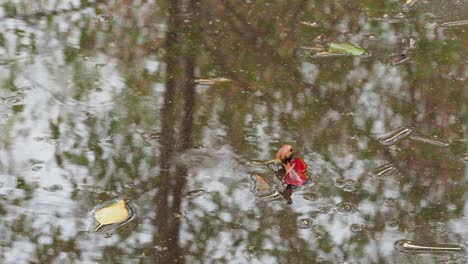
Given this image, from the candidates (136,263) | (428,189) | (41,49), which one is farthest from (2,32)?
(428,189)

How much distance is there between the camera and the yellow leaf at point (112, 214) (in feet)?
8.11

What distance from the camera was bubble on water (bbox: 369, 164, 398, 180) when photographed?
Result: 9.04 feet

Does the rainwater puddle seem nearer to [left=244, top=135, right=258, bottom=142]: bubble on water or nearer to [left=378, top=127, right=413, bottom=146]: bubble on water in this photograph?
[left=244, top=135, right=258, bottom=142]: bubble on water

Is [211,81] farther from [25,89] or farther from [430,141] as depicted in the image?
[430,141]

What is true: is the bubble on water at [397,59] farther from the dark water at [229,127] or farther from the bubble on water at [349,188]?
the bubble on water at [349,188]

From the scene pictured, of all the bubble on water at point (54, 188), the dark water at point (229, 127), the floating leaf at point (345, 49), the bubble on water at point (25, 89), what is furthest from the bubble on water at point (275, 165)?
the bubble on water at point (25, 89)

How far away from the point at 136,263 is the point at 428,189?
3.29 ft

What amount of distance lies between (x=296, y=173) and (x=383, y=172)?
0.31 m

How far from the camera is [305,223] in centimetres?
253

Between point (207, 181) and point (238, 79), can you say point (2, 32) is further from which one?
point (207, 181)

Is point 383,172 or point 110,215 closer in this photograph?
point 110,215

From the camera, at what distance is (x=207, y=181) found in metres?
2.69

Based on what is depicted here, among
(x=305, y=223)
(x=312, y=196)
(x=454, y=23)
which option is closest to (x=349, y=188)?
(x=312, y=196)

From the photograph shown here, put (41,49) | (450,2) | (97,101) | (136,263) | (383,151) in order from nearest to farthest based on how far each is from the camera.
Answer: (136,263), (383,151), (97,101), (41,49), (450,2)
